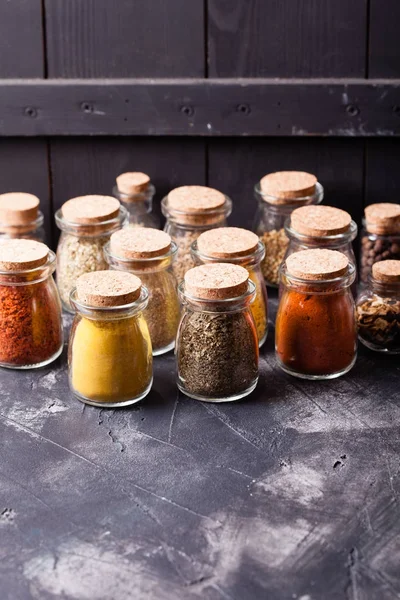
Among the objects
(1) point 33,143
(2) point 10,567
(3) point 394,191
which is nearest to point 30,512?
(2) point 10,567

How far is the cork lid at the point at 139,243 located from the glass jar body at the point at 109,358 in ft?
0.44

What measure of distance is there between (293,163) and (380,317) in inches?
16.2

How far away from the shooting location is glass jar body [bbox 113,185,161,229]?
174 centimetres

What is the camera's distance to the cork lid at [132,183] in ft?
5.63

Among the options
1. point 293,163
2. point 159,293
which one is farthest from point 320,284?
point 293,163

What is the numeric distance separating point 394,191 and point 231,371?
618mm

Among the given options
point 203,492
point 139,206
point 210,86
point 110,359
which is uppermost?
point 210,86

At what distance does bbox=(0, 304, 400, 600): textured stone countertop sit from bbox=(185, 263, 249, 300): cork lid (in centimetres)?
17

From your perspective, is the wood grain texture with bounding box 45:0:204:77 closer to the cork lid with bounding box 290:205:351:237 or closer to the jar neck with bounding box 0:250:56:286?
the cork lid with bounding box 290:205:351:237

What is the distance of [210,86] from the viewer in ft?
5.54

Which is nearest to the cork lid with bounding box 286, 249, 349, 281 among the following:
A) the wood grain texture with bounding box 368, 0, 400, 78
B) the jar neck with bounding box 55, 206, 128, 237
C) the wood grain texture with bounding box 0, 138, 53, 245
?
the jar neck with bounding box 55, 206, 128, 237

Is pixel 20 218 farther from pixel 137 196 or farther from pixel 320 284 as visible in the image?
pixel 320 284

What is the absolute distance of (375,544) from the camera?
1.06 metres

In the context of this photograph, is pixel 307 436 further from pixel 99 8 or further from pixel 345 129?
pixel 99 8
